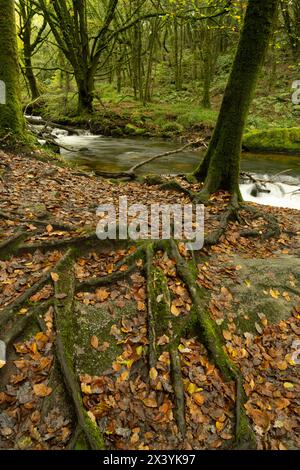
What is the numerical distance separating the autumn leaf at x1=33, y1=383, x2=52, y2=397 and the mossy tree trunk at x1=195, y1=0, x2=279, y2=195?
5.67m

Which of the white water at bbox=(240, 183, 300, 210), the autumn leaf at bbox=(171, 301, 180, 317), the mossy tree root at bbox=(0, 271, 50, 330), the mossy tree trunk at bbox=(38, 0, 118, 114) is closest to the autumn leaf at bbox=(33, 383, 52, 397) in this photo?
the mossy tree root at bbox=(0, 271, 50, 330)

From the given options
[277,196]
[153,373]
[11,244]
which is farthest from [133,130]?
[153,373]

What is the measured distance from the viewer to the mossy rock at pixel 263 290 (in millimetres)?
4824

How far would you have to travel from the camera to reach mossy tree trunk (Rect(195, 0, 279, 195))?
272 inches

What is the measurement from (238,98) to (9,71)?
6.22 meters

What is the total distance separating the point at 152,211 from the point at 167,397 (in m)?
3.85

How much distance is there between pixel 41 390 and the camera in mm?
3447

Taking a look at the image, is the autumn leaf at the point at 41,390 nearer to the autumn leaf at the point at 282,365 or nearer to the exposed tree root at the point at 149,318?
the exposed tree root at the point at 149,318

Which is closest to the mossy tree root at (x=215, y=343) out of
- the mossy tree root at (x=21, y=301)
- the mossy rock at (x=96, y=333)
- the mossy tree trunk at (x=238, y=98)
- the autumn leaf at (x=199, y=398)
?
the autumn leaf at (x=199, y=398)

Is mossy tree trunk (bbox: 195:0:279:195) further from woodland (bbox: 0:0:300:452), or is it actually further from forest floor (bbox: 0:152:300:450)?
forest floor (bbox: 0:152:300:450)

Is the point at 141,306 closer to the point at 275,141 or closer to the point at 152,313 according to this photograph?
the point at 152,313

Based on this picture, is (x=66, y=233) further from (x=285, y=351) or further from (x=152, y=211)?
(x=285, y=351)

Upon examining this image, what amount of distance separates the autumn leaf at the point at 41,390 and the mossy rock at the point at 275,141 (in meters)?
16.3

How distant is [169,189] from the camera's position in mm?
8531
